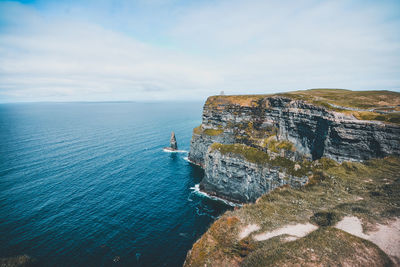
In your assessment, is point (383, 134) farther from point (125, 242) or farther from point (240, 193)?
point (125, 242)

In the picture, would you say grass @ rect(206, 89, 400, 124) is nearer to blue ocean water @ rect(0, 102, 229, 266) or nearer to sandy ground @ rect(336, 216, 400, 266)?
sandy ground @ rect(336, 216, 400, 266)

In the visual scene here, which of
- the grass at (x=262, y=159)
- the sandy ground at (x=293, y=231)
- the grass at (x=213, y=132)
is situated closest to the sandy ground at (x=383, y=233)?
the sandy ground at (x=293, y=231)

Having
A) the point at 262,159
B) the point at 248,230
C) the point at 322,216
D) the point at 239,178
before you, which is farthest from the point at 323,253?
the point at 239,178

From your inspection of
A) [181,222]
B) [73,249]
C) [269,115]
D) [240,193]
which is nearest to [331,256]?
[181,222]

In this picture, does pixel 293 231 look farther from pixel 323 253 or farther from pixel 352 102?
pixel 352 102

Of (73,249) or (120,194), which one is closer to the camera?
(73,249)

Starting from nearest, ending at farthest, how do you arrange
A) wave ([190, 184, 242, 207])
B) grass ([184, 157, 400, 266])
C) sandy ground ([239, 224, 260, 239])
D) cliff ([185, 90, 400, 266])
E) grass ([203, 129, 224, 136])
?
1. grass ([184, 157, 400, 266])
2. cliff ([185, 90, 400, 266])
3. sandy ground ([239, 224, 260, 239])
4. wave ([190, 184, 242, 207])
5. grass ([203, 129, 224, 136])

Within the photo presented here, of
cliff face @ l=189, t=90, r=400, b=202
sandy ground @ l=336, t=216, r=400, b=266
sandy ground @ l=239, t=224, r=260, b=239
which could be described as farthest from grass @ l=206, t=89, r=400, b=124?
sandy ground @ l=239, t=224, r=260, b=239
